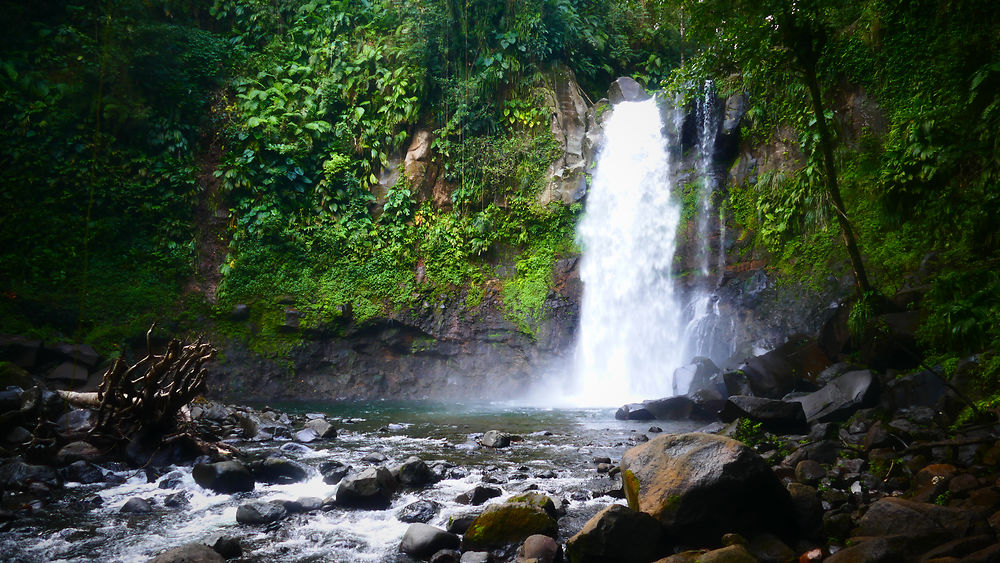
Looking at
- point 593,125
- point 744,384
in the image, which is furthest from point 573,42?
point 744,384

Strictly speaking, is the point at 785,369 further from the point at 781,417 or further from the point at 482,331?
the point at 482,331

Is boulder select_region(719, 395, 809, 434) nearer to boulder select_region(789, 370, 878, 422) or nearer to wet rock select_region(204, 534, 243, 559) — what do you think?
boulder select_region(789, 370, 878, 422)

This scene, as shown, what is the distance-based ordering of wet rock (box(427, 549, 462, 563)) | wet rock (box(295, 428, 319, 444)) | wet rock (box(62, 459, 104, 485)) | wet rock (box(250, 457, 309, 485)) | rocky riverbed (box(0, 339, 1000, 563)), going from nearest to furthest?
rocky riverbed (box(0, 339, 1000, 563)) < wet rock (box(427, 549, 462, 563)) < wet rock (box(62, 459, 104, 485)) < wet rock (box(250, 457, 309, 485)) < wet rock (box(295, 428, 319, 444))

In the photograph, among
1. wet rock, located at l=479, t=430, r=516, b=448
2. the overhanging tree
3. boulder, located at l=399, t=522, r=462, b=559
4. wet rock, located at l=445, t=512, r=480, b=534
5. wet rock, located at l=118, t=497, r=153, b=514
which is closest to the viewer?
boulder, located at l=399, t=522, r=462, b=559

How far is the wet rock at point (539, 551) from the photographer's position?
12.1 feet

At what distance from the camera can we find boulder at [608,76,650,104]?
1747cm

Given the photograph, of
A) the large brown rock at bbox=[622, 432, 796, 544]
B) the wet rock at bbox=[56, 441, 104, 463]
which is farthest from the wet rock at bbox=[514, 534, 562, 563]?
the wet rock at bbox=[56, 441, 104, 463]

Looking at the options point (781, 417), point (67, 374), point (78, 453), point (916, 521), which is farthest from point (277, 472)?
point (67, 374)

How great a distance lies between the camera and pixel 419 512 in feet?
15.6

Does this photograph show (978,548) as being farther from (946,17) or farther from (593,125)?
(593,125)

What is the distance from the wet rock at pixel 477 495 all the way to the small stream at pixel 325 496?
103 mm

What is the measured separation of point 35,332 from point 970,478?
15.1 metres

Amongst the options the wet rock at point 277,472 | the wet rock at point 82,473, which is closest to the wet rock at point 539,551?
the wet rock at point 277,472

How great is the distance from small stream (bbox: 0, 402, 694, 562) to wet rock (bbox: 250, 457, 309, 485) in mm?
149
